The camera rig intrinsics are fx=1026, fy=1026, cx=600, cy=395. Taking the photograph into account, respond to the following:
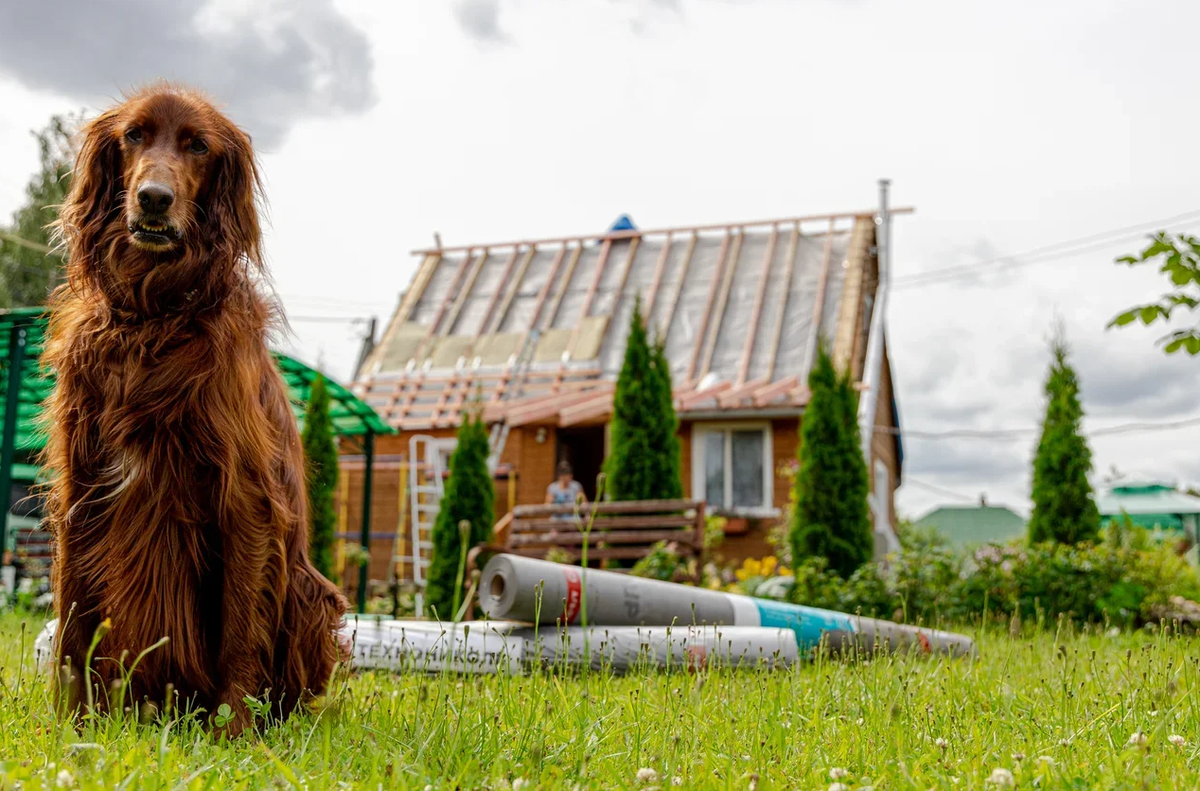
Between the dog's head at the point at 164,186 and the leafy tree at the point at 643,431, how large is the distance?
27.1 feet

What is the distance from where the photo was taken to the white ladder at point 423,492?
1349cm

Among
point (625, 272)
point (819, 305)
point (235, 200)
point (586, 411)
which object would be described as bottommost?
point (235, 200)

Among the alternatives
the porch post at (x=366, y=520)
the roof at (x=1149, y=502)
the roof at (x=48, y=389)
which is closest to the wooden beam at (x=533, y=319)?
the roof at (x=48, y=389)

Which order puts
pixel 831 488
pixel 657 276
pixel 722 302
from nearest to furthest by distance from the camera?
1. pixel 831 488
2. pixel 722 302
3. pixel 657 276

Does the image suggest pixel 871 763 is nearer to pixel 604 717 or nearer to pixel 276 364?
pixel 604 717

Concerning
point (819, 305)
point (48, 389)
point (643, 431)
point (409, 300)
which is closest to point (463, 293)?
point (409, 300)

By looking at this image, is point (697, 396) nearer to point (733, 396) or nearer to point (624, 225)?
point (733, 396)

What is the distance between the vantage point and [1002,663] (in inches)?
163

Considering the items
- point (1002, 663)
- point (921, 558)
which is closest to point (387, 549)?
point (921, 558)

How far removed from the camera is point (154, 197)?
2.43m

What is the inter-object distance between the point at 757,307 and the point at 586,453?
362 cm

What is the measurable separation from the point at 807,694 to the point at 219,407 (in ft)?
6.47

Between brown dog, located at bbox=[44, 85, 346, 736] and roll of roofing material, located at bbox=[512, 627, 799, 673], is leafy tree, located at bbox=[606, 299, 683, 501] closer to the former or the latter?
roll of roofing material, located at bbox=[512, 627, 799, 673]

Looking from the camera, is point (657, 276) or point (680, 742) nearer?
point (680, 742)
